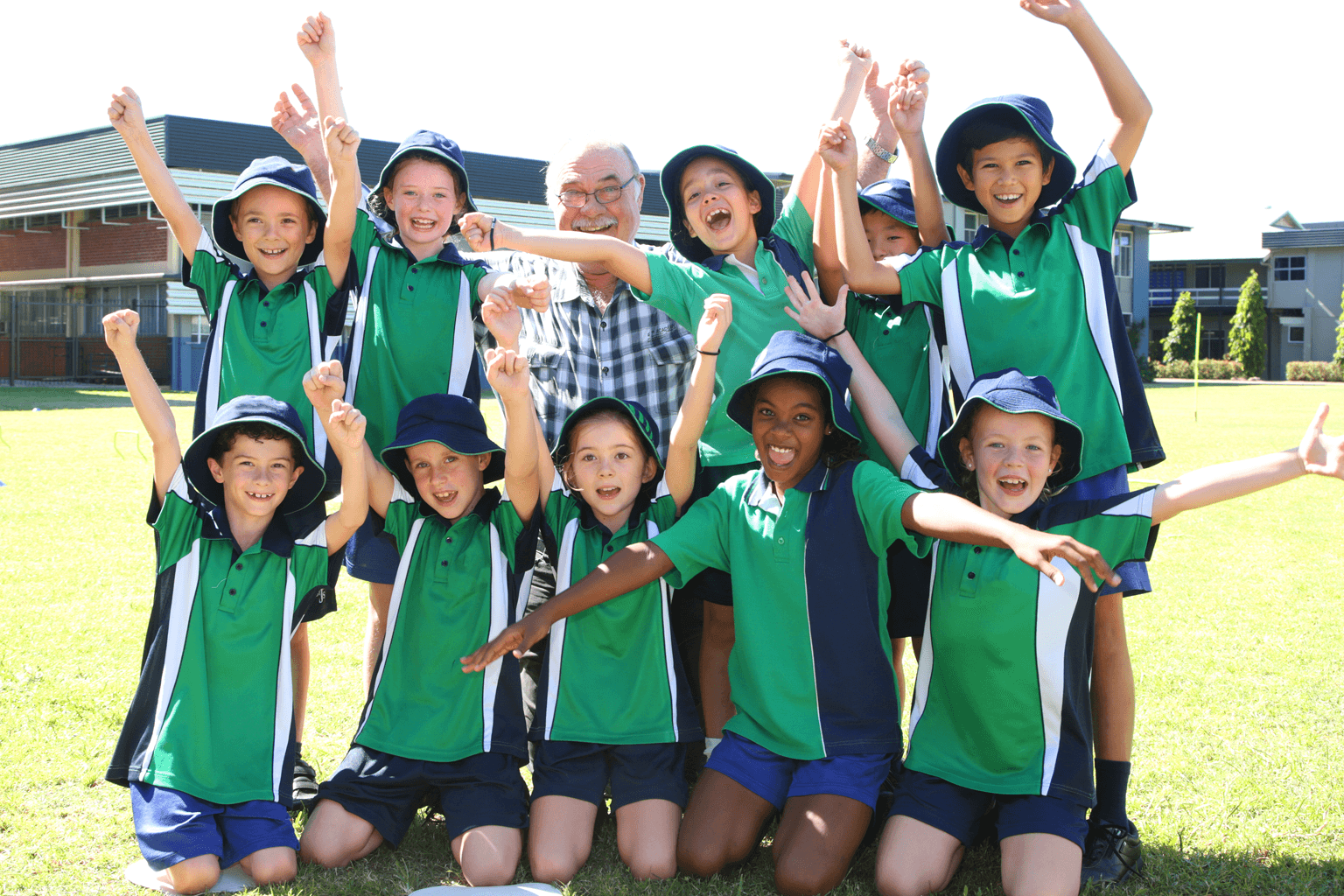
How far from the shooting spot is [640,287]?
3.77 m

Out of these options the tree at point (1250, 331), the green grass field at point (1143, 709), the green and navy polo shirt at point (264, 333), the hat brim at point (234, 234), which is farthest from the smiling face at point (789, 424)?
the tree at point (1250, 331)

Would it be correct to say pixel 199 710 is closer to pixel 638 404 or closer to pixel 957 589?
pixel 638 404

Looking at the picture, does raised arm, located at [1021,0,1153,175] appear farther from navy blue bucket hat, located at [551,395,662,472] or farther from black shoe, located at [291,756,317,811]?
black shoe, located at [291,756,317,811]

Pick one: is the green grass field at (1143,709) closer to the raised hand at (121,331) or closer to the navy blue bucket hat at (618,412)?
the navy blue bucket hat at (618,412)

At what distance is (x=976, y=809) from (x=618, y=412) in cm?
167

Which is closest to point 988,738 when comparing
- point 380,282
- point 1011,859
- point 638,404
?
point 1011,859

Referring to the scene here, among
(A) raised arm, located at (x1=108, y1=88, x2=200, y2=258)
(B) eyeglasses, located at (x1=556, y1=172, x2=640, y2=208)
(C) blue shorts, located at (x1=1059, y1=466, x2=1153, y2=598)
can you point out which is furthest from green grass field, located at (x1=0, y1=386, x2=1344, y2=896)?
(B) eyeglasses, located at (x1=556, y1=172, x2=640, y2=208)

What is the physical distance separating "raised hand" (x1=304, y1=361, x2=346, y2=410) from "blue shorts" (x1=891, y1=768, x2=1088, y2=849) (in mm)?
2125

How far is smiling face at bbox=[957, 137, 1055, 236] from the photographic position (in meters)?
3.32

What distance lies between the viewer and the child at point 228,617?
318cm

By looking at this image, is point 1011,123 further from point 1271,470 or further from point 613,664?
point 613,664

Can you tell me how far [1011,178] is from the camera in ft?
10.9

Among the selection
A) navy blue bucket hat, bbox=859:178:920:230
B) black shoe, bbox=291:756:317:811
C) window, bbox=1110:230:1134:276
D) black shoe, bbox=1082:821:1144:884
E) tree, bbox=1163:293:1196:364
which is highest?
window, bbox=1110:230:1134:276

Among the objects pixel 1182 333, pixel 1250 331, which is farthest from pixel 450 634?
pixel 1250 331
